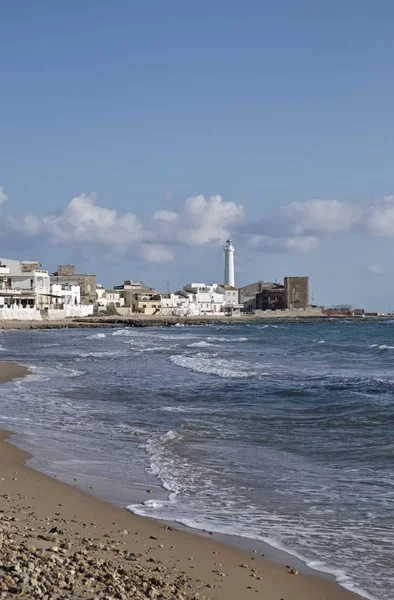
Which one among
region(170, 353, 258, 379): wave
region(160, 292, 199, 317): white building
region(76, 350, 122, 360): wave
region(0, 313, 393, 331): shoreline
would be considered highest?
region(160, 292, 199, 317): white building

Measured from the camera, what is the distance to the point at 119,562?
5660 mm

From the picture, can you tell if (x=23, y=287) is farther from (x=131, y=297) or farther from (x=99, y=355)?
(x=99, y=355)

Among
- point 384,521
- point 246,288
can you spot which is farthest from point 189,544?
point 246,288

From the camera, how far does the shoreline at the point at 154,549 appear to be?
18.0 feet

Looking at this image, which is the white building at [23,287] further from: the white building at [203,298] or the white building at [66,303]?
A: the white building at [203,298]

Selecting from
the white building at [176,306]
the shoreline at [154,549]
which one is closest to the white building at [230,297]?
the white building at [176,306]

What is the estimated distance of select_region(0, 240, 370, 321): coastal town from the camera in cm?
8312

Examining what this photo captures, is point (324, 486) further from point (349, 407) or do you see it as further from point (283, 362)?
point (283, 362)

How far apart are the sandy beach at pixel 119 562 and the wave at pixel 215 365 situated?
55.4 feet

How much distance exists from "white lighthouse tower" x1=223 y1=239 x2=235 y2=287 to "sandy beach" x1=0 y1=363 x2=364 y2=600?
12523cm

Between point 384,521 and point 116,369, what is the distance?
1995 cm

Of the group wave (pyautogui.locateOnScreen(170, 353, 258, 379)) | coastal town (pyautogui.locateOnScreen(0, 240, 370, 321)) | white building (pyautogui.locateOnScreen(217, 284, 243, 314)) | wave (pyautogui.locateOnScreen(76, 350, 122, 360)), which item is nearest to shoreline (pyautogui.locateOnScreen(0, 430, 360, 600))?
wave (pyautogui.locateOnScreen(170, 353, 258, 379))

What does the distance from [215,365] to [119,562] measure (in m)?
23.5

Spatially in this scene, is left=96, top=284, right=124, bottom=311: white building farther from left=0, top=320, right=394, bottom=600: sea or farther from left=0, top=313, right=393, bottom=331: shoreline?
left=0, top=320, right=394, bottom=600: sea
